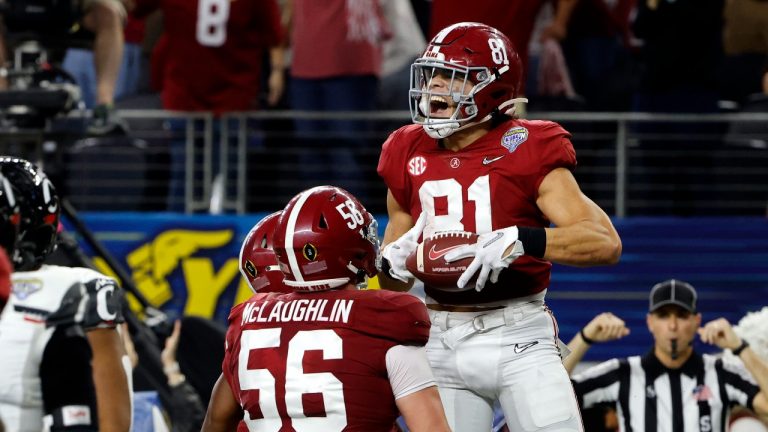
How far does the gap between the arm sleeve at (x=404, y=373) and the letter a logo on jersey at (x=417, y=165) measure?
1.07 metres

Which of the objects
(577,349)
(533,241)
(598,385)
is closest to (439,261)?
(533,241)

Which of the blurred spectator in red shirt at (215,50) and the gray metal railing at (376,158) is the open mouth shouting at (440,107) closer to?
the gray metal railing at (376,158)

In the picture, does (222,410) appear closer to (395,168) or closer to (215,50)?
(395,168)

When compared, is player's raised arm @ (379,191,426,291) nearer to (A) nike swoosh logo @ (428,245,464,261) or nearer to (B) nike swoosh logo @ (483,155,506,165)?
(A) nike swoosh logo @ (428,245,464,261)

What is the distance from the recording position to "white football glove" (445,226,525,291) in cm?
417

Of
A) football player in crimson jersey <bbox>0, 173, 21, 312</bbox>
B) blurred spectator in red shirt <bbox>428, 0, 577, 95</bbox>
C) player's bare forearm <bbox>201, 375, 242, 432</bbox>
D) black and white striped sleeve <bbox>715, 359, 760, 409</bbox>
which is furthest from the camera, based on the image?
blurred spectator in red shirt <bbox>428, 0, 577, 95</bbox>

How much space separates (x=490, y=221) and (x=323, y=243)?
0.87 m

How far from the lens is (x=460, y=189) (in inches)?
177

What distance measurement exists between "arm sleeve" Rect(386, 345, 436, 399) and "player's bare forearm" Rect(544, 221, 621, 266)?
2.55 ft

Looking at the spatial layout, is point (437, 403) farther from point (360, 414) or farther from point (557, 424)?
point (557, 424)

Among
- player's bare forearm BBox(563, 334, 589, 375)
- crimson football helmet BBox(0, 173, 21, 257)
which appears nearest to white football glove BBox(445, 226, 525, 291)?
crimson football helmet BBox(0, 173, 21, 257)

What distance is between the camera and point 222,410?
12.5 ft

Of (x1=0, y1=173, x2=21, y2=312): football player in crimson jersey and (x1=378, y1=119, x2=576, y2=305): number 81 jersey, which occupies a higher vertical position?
(x1=0, y1=173, x2=21, y2=312): football player in crimson jersey

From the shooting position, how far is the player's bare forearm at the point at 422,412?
355 cm
